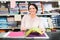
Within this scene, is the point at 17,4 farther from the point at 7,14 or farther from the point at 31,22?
the point at 31,22

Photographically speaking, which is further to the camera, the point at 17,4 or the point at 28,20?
the point at 17,4

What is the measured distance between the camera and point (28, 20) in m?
2.61

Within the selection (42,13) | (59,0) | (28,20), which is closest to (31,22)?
(28,20)

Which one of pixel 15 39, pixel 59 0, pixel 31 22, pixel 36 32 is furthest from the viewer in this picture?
pixel 59 0

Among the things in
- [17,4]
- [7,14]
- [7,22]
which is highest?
[17,4]

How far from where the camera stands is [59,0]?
3.35m

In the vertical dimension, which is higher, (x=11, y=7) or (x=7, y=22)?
(x=11, y=7)

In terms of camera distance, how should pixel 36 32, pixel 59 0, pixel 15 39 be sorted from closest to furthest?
pixel 15 39 → pixel 36 32 → pixel 59 0

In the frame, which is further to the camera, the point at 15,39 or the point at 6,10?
the point at 6,10

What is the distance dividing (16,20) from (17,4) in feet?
1.33

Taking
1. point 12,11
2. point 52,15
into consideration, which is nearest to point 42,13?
point 52,15

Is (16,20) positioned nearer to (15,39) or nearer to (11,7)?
(11,7)

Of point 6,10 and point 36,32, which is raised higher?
point 6,10

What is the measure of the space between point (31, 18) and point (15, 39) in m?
1.23
